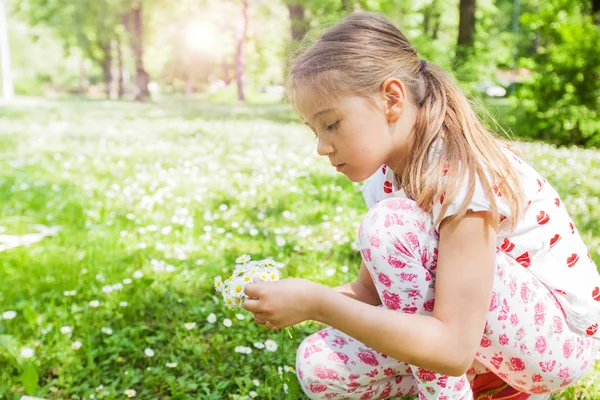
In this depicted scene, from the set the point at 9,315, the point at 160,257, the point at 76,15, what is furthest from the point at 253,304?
the point at 76,15

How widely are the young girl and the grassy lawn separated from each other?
22.3 inches

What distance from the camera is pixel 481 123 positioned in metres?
1.67

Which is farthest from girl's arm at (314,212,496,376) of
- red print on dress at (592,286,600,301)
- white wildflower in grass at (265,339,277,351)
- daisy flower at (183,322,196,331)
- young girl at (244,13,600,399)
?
daisy flower at (183,322,196,331)

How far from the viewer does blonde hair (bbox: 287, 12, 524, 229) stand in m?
1.45

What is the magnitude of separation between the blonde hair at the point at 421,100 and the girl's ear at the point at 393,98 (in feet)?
0.07

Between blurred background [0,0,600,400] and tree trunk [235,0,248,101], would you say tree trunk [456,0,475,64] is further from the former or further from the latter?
tree trunk [235,0,248,101]

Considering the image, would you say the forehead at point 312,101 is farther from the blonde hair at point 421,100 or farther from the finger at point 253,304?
the finger at point 253,304

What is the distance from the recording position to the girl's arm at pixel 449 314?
1396mm

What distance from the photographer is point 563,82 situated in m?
8.80

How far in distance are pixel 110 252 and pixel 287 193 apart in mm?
1556

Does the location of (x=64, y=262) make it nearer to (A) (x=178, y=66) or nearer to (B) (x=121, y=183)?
(B) (x=121, y=183)

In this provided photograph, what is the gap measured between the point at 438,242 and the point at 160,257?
6.62 feet

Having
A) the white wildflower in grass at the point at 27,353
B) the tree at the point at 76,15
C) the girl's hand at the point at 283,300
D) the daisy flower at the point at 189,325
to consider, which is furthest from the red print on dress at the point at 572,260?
the tree at the point at 76,15

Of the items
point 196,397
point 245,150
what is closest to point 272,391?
point 196,397
